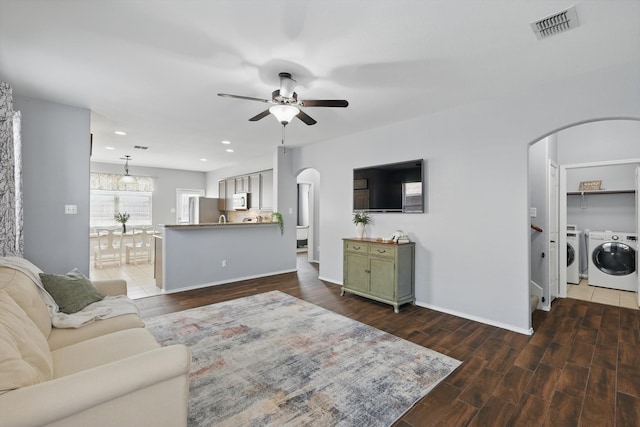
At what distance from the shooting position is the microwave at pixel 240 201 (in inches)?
300

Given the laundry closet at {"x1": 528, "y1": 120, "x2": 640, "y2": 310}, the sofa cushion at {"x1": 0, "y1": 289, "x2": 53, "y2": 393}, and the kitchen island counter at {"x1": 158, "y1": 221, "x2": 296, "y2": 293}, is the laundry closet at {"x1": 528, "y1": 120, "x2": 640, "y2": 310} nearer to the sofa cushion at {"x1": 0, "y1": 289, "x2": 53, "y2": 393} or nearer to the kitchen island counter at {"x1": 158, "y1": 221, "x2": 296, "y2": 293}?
the kitchen island counter at {"x1": 158, "y1": 221, "x2": 296, "y2": 293}

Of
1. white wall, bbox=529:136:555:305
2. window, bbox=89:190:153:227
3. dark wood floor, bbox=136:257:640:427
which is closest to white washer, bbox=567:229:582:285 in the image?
dark wood floor, bbox=136:257:640:427

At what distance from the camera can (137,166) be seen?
852 centimetres

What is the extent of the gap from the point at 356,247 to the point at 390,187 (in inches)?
40.2

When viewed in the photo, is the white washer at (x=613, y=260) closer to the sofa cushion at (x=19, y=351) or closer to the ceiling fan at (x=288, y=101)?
the ceiling fan at (x=288, y=101)

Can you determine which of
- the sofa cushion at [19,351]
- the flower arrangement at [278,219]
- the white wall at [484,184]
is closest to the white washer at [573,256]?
the white wall at [484,184]


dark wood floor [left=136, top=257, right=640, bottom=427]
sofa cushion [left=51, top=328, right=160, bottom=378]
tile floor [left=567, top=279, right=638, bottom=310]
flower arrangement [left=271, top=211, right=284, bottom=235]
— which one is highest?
flower arrangement [left=271, top=211, right=284, bottom=235]

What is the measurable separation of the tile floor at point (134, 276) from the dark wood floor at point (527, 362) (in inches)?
16.0

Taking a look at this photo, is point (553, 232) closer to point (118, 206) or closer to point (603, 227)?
point (603, 227)

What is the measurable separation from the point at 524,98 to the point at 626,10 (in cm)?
123

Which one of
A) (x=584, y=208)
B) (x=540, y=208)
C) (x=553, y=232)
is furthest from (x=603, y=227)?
(x=540, y=208)

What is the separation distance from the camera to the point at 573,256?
4945 mm

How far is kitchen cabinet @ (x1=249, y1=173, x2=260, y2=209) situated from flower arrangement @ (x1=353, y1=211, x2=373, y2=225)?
10.9 feet

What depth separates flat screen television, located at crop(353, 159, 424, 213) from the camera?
399 centimetres
